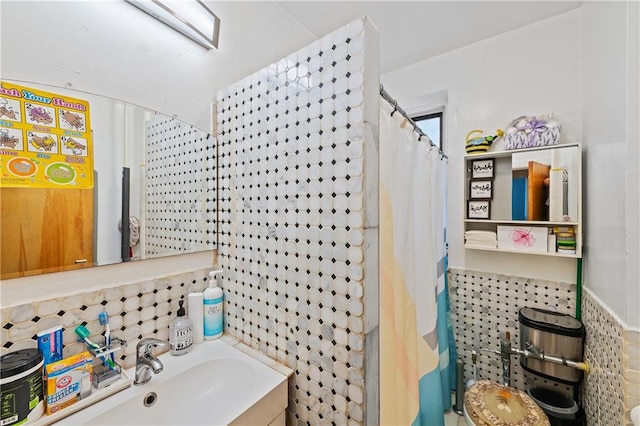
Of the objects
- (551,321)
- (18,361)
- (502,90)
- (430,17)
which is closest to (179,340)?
(18,361)

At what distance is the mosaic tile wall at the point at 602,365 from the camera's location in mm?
937

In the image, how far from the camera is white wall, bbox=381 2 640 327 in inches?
37.2

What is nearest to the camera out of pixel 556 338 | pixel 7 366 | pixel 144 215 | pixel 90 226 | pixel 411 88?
pixel 7 366

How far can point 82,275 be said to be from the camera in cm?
82

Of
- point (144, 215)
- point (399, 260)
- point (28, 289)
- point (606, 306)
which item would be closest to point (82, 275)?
point (28, 289)

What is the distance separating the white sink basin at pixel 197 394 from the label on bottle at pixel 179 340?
0.03m

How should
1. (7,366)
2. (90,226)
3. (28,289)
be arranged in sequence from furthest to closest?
(90,226), (28,289), (7,366)

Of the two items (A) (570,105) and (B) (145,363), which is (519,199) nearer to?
(A) (570,105)

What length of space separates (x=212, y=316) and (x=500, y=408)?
1387mm

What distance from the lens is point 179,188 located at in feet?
3.55

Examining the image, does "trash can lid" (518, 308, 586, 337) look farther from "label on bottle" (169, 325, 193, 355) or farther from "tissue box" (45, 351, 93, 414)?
"tissue box" (45, 351, 93, 414)

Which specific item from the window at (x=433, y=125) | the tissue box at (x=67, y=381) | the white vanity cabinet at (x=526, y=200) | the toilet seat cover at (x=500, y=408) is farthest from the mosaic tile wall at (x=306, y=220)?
the window at (x=433, y=125)

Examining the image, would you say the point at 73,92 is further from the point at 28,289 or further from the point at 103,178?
the point at 28,289

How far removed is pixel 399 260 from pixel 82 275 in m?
1.06
